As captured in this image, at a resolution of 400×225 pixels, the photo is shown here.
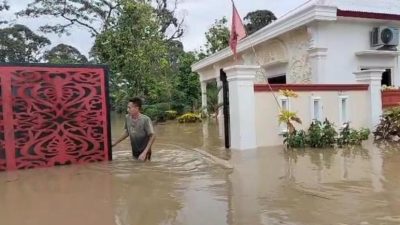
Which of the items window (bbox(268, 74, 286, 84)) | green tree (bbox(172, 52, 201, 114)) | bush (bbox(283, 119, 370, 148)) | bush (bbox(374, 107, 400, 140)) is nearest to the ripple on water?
bush (bbox(283, 119, 370, 148))

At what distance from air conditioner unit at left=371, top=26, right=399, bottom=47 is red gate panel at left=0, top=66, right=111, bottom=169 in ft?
32.1

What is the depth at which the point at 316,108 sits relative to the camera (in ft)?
36.9

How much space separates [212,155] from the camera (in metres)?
9.30

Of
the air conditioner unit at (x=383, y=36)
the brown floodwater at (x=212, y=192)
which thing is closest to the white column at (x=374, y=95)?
the brown floodwater at (x=212, y=192)

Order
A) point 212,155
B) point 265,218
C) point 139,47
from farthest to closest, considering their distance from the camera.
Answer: point 139,47
point 212,155
point 265,218

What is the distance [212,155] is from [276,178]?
2.78 m

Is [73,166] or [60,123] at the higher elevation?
[60,123]

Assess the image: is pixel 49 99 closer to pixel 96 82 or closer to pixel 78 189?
pixel 96 82

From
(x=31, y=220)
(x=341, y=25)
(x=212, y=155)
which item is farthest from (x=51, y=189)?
(x=341, y=25)

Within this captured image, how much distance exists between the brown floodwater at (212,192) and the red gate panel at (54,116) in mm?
387

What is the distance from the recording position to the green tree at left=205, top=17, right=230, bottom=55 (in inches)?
1258

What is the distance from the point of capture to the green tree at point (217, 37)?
31941 mm

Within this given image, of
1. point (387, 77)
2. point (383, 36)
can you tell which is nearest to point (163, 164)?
point (383, 36)

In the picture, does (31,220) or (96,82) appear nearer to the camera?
(31,220)
